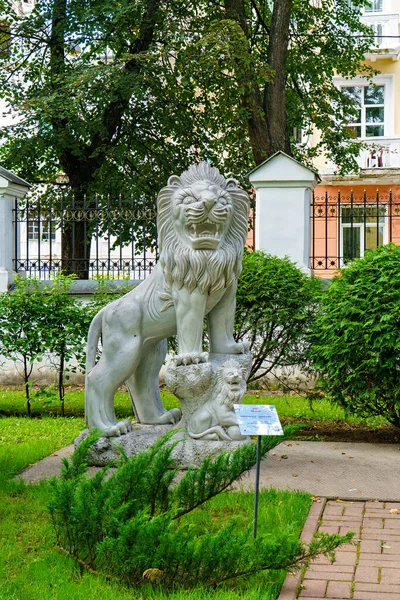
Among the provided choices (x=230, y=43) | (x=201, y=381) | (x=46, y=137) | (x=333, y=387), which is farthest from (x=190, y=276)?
(x=46, y=137)

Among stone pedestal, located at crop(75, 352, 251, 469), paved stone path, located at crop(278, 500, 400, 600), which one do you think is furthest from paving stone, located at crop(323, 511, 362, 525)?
stone pedestal, located at crop(75, 352, 251, 469)

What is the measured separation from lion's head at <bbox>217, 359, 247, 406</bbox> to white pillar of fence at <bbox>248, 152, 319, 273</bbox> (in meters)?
5.36

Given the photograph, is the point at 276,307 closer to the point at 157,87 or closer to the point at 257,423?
the point at 257,423

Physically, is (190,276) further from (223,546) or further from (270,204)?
(270,204)

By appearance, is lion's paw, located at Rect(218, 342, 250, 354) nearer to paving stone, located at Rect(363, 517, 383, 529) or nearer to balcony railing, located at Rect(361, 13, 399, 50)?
paving stone, located at Rect(363, 517, 383, 529)

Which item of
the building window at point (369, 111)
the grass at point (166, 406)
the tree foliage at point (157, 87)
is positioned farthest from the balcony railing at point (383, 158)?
the grass at point (166, 406)

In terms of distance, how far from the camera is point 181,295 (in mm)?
6777

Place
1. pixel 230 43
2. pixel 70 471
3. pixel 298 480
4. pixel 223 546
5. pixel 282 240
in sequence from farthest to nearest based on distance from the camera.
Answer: pixel 230 43 → pixel 282 240 → pixel 298 480 → pixel 70 471 → pixel 223 546

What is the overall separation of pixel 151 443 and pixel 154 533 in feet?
9.25

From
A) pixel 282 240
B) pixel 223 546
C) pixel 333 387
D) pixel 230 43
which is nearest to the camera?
pixel 223 546

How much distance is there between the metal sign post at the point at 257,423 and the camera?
15.3 ft

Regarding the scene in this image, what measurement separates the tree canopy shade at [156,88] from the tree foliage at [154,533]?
10942mm

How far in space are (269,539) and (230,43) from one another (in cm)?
1174

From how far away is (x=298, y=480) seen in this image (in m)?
6.59
